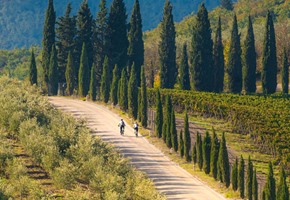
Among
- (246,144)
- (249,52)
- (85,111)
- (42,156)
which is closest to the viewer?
(42,156)

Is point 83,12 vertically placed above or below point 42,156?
above

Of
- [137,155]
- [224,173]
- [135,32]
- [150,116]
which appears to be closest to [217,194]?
[224,173]

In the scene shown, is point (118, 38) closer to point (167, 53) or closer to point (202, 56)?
point (167, 53)

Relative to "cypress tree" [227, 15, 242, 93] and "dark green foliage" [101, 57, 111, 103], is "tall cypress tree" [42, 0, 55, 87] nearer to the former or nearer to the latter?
"dark green foliage" [101, 57, 111, 103]

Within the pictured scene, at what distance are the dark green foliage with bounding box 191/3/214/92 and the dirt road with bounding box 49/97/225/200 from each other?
673 inches

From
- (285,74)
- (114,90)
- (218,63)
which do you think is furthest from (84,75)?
(285,74)

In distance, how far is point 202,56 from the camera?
81.0 m

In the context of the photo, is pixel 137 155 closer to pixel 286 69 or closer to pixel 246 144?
pixel 246 144

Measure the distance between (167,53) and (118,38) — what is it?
21.2ft

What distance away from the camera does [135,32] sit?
3194 inches

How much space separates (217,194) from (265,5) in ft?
355

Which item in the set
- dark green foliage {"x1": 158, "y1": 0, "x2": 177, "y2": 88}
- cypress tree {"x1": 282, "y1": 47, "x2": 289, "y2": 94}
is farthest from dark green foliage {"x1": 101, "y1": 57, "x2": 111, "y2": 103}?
cypress tree {"x1": 282, "y1": 47, "x2": 289, "y2": 94}

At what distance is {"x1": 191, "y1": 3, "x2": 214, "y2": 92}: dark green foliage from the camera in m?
81.1

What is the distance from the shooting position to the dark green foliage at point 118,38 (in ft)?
260
